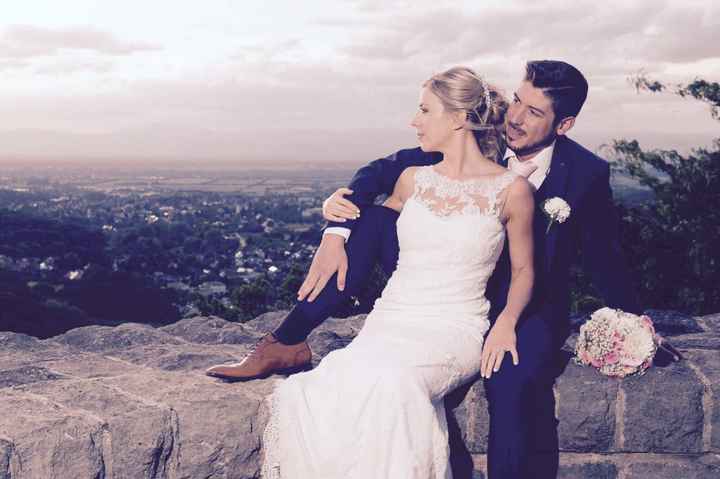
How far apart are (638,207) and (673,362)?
12.4 metres

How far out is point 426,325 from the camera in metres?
3.01

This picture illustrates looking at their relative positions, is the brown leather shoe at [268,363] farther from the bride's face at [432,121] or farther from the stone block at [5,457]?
the bride's face at [432,121]

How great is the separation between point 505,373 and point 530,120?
4.03 ft

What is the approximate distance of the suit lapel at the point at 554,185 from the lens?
10.8ft

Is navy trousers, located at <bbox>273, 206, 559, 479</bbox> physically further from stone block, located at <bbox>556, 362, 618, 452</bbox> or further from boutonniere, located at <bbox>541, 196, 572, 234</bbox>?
boutonniere, located at <bbox>541, 196, 572, 234</bbox>

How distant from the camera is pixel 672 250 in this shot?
13617mm

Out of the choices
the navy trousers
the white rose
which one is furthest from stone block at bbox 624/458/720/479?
the white rose

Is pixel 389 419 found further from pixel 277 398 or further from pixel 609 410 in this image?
pixel 609 410

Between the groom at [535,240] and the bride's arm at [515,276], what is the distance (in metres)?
0.05

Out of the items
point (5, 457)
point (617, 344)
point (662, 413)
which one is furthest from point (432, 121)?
point (5, 457)

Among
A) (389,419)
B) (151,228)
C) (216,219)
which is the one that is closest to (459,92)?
(389,419)

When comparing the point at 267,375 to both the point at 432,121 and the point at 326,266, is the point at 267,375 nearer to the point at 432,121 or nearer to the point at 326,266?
the point at 326,266

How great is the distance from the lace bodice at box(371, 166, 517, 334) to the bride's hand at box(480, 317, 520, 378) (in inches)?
5.6

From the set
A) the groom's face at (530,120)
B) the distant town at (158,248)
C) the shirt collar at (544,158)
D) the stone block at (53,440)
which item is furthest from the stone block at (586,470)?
the distant town at (158,248)
